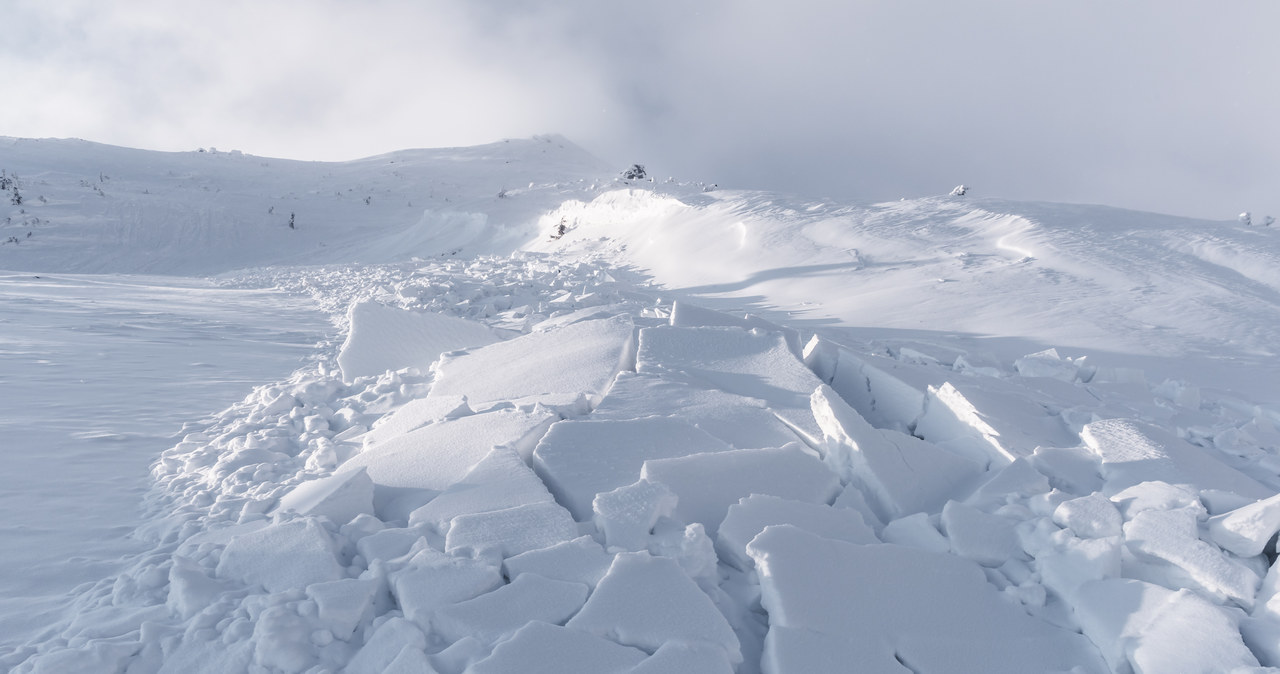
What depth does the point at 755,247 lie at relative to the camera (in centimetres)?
1027

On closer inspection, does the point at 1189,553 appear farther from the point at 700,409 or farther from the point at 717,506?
the point at 700,409

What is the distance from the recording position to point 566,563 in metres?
2.01

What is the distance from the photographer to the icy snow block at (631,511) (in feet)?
7.01

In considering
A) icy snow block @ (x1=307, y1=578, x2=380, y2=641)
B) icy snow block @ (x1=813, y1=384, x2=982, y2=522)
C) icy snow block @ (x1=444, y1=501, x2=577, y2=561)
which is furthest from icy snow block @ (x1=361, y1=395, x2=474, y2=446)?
icy snow block @ (x1=813, y1=384, x2=982, y2=522)

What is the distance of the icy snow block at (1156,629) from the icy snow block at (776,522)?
2.06ft

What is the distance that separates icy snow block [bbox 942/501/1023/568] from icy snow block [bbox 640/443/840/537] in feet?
1.44

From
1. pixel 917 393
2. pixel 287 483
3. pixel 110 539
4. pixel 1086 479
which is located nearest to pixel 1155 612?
pixel 1086 479

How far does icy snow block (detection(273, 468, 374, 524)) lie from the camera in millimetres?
2316

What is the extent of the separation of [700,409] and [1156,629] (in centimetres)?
186

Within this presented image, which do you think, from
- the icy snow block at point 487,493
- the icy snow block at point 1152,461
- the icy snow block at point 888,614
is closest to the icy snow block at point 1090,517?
the icy snow block at point 888,614

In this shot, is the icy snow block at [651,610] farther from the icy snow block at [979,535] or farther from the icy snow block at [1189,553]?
the icy snow block at [1189,553]

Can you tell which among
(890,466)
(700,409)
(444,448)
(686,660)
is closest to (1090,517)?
(890,466)

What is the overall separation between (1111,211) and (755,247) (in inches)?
215

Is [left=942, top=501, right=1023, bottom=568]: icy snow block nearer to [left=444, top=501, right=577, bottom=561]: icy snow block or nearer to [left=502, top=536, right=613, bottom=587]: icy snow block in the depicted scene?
[left=502, top=536, right=613, bottom=587]: icy snow block
